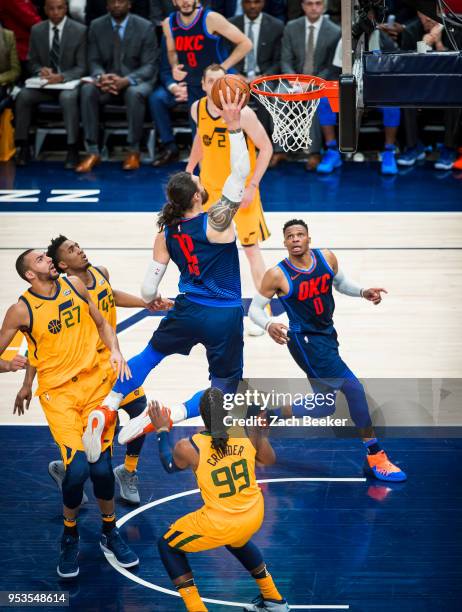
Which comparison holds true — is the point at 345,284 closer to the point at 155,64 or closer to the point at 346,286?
the point at 346,286

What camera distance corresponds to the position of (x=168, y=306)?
6.65 metres

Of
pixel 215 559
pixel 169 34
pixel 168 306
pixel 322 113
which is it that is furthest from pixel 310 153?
pixel 215 559

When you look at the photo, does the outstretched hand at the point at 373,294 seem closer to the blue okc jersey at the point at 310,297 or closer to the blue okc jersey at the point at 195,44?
the blue okc jersey at the point at 310,297

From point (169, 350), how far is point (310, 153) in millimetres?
7798

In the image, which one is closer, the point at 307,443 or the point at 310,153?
the point at 307,443

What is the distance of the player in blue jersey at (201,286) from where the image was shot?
6250 mm

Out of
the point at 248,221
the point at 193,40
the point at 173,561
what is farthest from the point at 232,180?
the point at 193,40

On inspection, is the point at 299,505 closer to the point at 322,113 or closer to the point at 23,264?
the point at 23,264

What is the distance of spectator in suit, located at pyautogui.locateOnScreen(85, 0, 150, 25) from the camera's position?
1459cm

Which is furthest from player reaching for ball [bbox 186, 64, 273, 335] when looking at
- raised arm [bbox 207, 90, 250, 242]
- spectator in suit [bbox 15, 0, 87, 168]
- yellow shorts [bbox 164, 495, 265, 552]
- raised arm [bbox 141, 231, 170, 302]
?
spectator in suit [bbox 15, 0, 87, 168]

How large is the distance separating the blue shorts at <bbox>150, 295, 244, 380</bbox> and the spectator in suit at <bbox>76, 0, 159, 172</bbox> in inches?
308

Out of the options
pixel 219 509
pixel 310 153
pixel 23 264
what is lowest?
pixel 310 153

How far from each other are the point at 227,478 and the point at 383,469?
1.79 metres
